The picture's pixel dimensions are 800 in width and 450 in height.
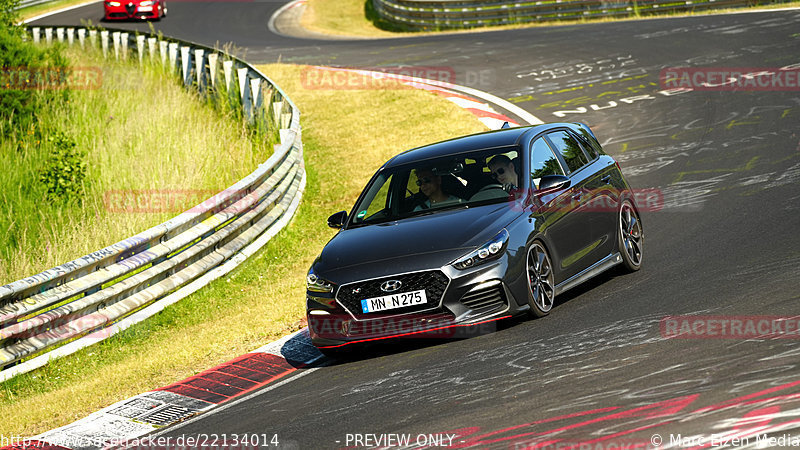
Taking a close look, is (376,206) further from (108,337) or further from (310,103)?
(310,103)

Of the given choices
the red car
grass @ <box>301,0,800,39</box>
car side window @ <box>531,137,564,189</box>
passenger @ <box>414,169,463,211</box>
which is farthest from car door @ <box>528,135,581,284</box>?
the red car

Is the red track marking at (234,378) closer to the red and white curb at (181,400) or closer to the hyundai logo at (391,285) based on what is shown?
the red and white curb at (181,400)

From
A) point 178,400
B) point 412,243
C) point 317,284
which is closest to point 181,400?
point 178,400

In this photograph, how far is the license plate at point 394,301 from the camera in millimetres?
7992

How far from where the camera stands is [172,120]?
20078 millimetres

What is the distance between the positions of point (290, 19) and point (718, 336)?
119 ft

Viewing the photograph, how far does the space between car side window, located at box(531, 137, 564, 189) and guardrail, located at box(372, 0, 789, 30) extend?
71.4 feet

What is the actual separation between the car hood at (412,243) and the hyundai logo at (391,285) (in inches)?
3.0

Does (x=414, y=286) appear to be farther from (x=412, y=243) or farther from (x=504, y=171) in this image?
(x=504, y=171)

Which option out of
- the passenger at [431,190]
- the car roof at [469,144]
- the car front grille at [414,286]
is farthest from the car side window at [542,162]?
the car front grille at [414,286]

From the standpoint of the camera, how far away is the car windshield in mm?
9078

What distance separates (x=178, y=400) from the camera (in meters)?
7.98

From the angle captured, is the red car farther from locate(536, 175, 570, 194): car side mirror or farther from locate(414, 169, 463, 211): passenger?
locate(536, 175, 570, 194): car side mirror

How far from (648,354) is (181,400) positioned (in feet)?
11.6
